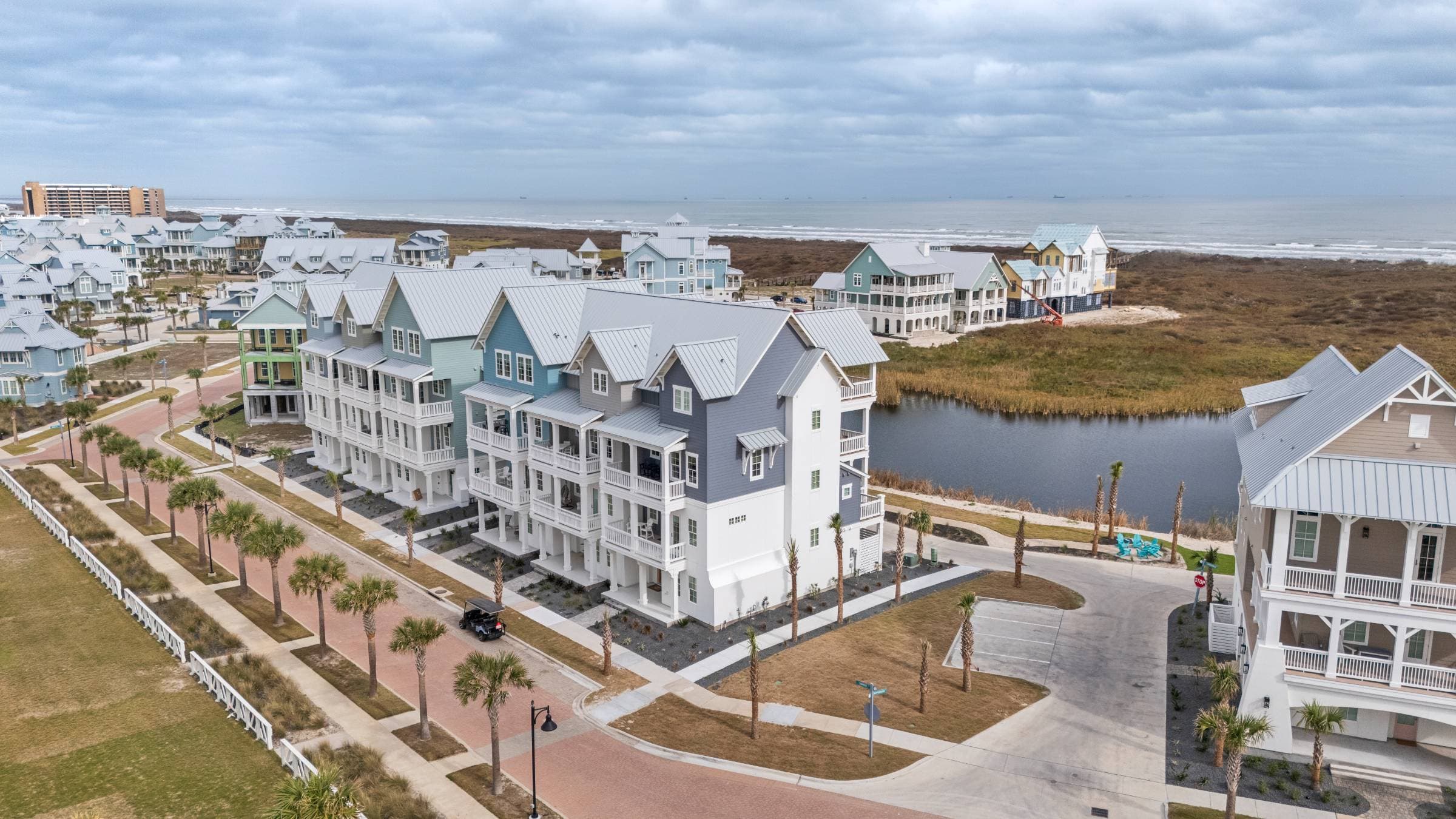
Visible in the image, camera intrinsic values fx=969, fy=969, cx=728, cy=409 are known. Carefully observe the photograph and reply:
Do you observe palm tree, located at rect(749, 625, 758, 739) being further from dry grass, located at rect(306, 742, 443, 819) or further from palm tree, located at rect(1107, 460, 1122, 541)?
palm tree, located at rect(1107, 460, 1122, 541)

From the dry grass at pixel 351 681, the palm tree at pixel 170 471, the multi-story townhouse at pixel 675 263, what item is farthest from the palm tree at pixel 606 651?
the multi-story townhouse at pixel 675 263

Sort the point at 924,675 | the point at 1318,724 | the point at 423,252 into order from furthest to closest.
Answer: the point at 423,252, the point at 924,675, the point at 1318,724

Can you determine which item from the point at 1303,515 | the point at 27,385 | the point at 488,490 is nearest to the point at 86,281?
the point at 27,385

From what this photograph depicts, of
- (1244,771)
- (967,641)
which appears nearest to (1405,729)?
(1244,771)

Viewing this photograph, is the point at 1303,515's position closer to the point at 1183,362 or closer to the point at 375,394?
the point at 375,394

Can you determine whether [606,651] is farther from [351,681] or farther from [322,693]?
[322,693]

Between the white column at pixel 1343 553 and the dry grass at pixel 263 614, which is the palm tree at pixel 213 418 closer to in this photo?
the dry grass at pixel 263 614

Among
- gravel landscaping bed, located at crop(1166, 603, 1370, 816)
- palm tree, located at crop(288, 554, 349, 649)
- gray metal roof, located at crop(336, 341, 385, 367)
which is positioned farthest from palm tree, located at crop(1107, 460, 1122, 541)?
gray metal roof, located at crop(336, 341, 385, 367)
